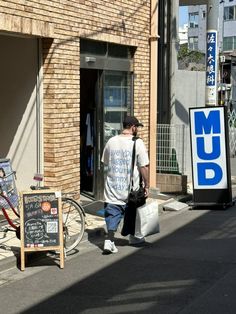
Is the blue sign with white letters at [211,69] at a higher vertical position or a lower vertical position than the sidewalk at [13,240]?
higher

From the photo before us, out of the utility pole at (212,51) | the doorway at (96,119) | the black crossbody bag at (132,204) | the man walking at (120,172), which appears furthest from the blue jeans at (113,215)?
the utility pole at (212,51)

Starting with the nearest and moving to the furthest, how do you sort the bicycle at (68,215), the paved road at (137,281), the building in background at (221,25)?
the paved road at (137,281), the bicycle at (68,215), the building in background at (221,25)

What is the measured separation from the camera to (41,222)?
6.77 metres

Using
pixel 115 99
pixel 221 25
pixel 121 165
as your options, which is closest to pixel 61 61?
pixel 115 99

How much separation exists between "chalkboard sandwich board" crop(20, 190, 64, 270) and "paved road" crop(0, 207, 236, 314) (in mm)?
294

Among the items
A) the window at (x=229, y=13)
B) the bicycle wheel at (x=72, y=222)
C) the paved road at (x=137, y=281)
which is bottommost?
the paved road at (x=137, y=281)

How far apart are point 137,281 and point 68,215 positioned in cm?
169

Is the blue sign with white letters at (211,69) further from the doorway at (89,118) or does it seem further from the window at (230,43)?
the window at (230,43)

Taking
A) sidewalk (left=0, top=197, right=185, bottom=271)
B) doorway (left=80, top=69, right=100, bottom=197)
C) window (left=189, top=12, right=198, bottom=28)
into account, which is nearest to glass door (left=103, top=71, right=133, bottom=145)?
doorway (left=80, top=69, right=100, bottom=197)

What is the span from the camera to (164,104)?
46.3ft

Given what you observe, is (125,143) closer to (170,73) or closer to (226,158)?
(226,158)

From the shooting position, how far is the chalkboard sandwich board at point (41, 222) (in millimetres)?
6727

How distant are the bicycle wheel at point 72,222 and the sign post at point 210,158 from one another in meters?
3.94

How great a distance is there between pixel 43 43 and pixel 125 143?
2632mm
